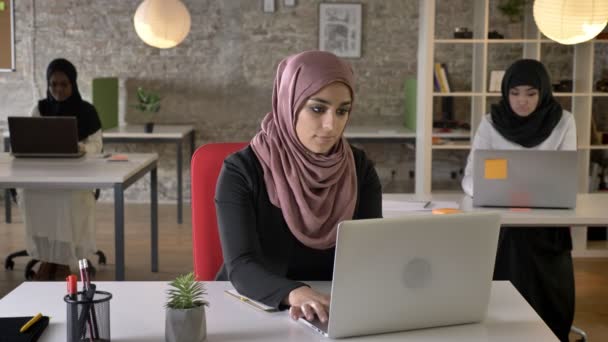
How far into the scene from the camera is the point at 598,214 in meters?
3.59

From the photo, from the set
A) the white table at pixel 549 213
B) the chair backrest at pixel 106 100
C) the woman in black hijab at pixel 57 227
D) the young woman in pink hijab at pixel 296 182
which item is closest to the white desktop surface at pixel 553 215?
the white table at pixel 549 213

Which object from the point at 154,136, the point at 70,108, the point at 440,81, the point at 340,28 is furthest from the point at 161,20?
the point at 340,28

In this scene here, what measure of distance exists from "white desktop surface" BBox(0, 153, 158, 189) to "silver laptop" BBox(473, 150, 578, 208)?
1914mm

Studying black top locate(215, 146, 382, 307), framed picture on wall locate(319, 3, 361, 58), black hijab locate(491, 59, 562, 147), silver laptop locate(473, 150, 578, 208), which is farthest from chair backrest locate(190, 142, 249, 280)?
framed picture on wall locate(319, 3, 361, 58)

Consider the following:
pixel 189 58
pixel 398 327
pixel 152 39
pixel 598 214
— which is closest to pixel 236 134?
pixel 189 58

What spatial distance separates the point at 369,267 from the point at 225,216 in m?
0.68

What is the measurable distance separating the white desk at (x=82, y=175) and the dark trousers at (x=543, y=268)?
1950 millimetres

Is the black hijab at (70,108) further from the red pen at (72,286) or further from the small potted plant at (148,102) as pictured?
the red pen at (72,286)

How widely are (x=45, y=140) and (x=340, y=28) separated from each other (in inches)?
152

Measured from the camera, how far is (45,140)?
513cm

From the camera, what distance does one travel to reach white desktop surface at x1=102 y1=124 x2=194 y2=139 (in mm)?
7266

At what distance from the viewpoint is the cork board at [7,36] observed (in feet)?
27.1

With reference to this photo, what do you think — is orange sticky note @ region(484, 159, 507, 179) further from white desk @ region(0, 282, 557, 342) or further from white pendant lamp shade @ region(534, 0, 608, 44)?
white pendant lamp shade @ region(534, 0, 608, 44)

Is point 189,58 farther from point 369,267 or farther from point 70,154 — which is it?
point 369,267
